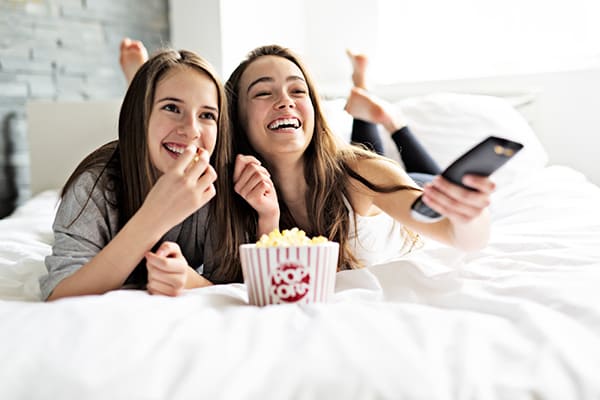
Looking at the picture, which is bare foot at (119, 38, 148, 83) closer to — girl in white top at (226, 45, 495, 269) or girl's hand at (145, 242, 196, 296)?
girl in white top at (226, 45, 495, 269)

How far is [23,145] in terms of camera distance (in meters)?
2.65

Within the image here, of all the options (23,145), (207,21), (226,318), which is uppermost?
(207,21)

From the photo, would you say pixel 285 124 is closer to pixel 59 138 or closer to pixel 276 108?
pixel 276 108

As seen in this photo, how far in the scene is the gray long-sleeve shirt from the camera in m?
1.01

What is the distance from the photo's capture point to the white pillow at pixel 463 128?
1.99 metres

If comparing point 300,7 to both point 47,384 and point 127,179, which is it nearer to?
point 127,179

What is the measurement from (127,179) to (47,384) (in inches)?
23.8

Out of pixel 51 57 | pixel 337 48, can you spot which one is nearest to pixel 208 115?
pixel 51 57

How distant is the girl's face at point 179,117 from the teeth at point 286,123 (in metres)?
0.13

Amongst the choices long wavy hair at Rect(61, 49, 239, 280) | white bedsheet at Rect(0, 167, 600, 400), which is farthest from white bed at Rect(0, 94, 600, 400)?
long wavy hair at Rect(61, 49, 239, 280)

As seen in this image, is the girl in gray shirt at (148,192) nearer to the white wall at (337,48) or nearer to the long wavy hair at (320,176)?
the long wavy hair at (320,176)

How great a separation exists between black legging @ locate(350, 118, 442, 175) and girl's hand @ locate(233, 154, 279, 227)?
77 cm

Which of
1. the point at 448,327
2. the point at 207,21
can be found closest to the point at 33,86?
the point at 207,21

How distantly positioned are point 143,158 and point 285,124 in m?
0.28
